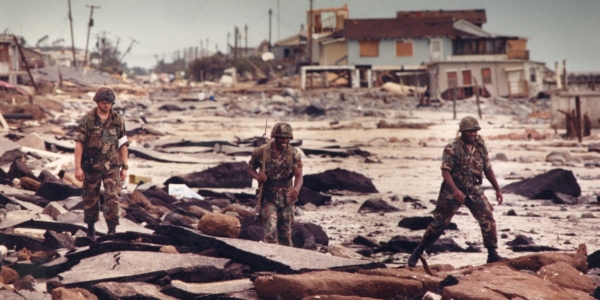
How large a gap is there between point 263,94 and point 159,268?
42982mm

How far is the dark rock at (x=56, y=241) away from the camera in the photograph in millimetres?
7578

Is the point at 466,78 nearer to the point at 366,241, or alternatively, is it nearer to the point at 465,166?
the point at 366,241

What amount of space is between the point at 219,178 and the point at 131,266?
22.8 ft

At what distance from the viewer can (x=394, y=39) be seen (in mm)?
58000

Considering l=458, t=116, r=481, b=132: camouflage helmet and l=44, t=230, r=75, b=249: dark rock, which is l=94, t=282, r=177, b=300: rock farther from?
l=458, t=116, r=481, b=132: camouflage helmet

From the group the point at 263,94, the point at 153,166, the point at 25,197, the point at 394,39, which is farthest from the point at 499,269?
→ the point at 394,39

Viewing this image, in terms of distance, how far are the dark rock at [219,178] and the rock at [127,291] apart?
23.1 feet

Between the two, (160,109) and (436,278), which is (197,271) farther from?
(160,109)

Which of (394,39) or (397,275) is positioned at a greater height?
(394,39)

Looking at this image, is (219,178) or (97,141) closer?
(97,141)

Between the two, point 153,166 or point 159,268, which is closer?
point 159,268

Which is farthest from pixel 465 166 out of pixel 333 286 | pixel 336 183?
pixel 336 183

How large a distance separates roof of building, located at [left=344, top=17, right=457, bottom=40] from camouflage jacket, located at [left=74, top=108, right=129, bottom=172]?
166ft

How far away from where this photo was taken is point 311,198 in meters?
12.0
